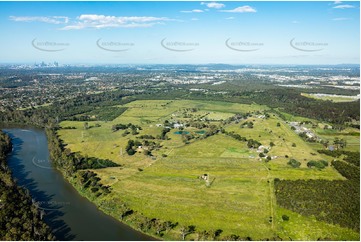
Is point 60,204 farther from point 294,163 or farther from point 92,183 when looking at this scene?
point 294,163

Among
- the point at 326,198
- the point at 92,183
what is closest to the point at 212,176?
the point at 326,198

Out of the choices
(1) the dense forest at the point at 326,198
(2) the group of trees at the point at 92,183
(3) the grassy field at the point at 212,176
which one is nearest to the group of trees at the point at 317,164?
(3) the grassy field at the point at 212,176

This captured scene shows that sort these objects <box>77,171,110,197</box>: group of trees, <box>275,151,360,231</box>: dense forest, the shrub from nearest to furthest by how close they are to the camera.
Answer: <box>275,151,360,231</box>: dense forest, <box>77,171,110,197</box>: group of trees, the shrub

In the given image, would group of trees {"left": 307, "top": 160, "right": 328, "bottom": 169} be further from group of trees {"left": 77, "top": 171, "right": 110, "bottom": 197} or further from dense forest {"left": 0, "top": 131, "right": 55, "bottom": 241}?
dense forest {"left": 0, "top": 131, "right": 55, "bottom": 241}

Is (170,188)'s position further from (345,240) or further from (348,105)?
(348,105)

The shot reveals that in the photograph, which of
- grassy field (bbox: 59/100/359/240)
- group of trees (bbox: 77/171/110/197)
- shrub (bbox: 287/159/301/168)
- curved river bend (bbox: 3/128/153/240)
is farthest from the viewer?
shrub (bbox: 287/159/301/168)

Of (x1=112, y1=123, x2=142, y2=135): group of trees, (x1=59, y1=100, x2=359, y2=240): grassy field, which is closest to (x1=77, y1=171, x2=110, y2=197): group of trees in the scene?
(x1=59, y1=100, x2=359, y2=240): grassy field

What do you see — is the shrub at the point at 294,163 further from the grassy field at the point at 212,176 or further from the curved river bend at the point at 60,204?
the curved river bend at the point at 60,204

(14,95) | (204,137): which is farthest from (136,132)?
(14,95)
